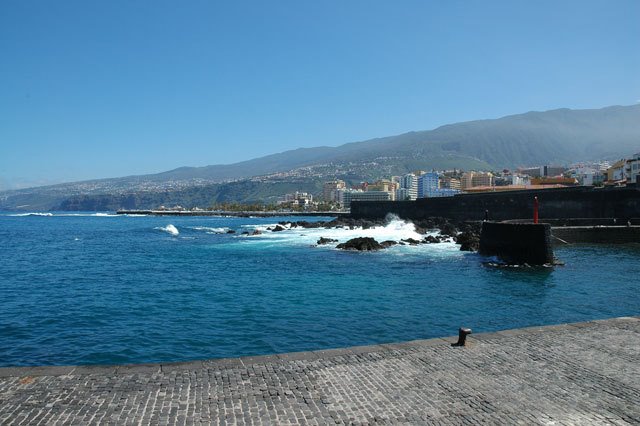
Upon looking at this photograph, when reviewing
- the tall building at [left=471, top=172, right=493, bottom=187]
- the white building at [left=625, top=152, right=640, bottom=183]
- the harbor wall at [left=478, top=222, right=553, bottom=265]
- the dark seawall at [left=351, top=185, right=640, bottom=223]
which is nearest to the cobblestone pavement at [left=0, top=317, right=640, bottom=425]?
the harbor wall at [left=478, top=222, right=553, bottom=265]

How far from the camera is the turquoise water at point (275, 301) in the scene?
11852 mm

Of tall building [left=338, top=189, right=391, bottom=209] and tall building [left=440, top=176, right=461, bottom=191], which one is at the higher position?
tall building [left=440, top=176, right=461, bottom=191]

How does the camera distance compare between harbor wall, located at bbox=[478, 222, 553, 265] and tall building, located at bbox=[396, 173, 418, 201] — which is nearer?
harbor wall, located at bbox=[478, 222, 553, 265]

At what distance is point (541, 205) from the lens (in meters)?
48.7

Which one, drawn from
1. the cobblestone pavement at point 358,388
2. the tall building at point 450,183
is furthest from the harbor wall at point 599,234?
the tall building at point 450,183

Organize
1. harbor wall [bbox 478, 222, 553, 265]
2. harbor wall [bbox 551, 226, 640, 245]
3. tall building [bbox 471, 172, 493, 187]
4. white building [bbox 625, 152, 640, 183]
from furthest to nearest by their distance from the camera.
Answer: tall building [bbox 471, 172, 493, 187] → white building [bbox 625, 152, 640, 183] → harbor wall [bbox 551, 226, 640, 245] → harbor wall [bbox 478, 222, 553, 265]

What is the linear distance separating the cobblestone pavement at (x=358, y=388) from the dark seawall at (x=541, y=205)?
37.2m

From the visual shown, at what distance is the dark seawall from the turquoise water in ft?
46.7

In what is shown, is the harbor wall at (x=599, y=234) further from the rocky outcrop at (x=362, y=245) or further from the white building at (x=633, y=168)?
the white building at (x=633, y=168)

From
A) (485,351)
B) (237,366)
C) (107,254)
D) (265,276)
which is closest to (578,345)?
(485,351)

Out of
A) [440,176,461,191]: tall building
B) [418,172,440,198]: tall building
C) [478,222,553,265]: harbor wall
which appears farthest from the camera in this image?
[418,172,440,198]: tall building

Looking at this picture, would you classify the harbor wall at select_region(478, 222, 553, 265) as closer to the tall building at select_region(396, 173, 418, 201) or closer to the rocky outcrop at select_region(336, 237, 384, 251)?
the rocky outcrop at select_region(336, 237, 384, 251)

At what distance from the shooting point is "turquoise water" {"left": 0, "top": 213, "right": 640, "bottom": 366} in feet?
38.9

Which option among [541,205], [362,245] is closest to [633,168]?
[541,205]
